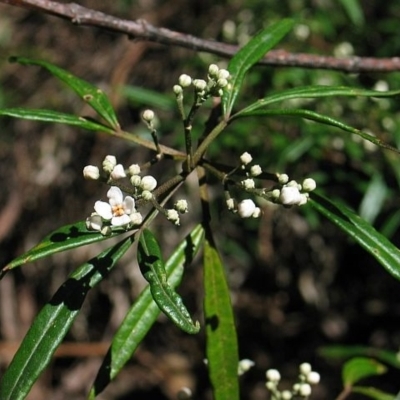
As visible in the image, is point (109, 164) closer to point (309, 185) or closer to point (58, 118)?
point (58, 118)

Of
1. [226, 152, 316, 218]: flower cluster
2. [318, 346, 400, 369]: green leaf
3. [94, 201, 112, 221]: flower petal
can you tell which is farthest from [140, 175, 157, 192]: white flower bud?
[318, 346, 400, 369]: green leaf

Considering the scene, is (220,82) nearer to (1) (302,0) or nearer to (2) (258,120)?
(2) (258,120)

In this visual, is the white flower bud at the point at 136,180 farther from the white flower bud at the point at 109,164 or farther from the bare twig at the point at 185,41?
the bare twig at the point at 185,41

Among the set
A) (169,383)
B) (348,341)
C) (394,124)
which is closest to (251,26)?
(394,124)

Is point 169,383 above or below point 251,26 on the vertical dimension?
below

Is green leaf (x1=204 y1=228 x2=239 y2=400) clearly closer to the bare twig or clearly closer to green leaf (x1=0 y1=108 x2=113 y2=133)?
green leaf (x1=0 y1=108 x2=113 y2=133)

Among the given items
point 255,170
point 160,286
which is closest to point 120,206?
point 160,286

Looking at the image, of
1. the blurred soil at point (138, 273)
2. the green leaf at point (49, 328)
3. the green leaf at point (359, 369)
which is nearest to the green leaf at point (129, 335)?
the green leaf at point (49, 328)
